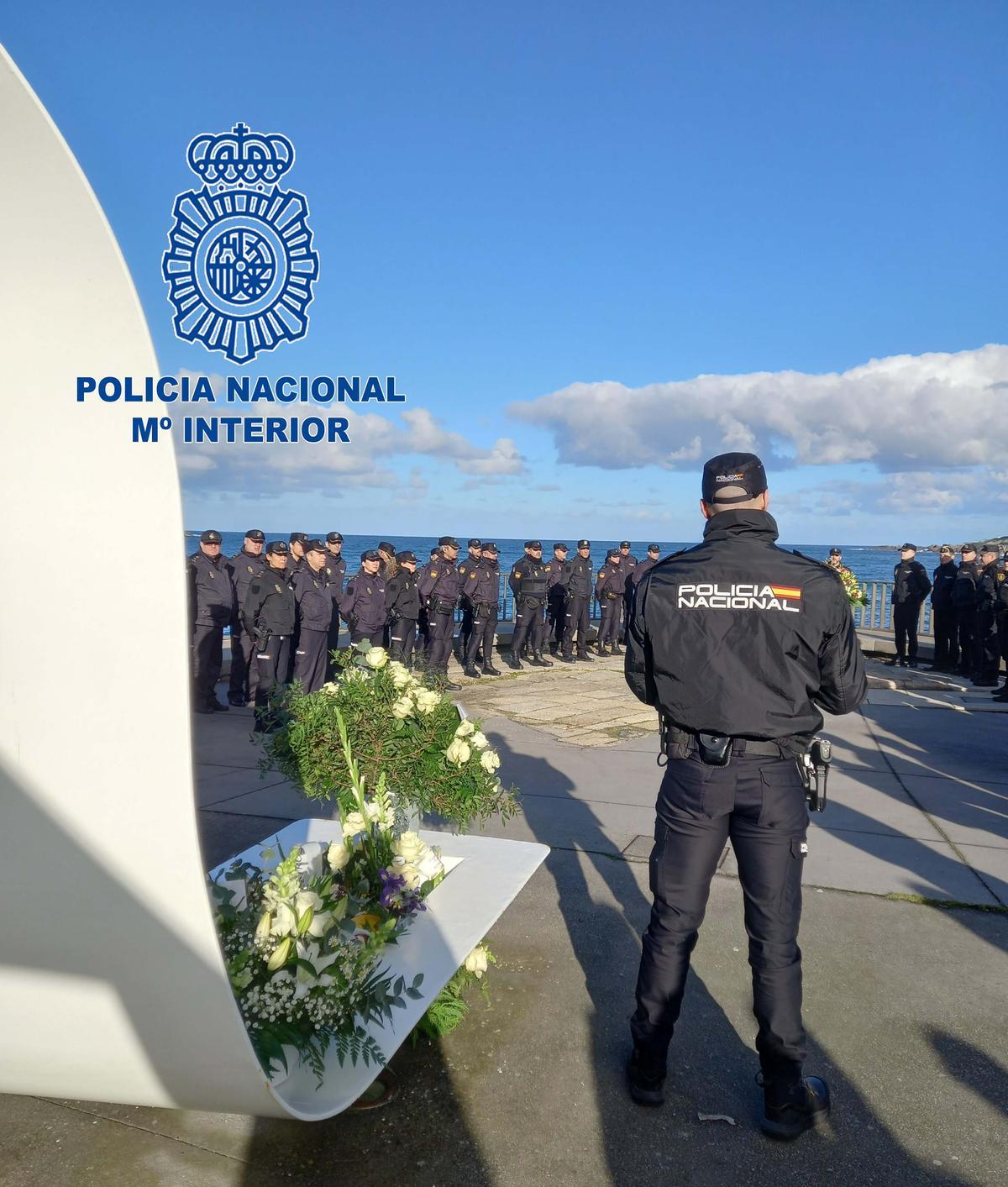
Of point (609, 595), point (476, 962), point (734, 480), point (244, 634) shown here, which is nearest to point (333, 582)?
point (244, 634)

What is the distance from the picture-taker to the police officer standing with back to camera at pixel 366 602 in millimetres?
11164

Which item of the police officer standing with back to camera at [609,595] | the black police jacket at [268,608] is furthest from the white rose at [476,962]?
the police officer standing with back to camera at [609,595]

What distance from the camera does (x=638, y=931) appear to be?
159 inches

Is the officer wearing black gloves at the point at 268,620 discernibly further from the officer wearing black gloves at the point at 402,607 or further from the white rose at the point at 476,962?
the white rose at the point at 476,962

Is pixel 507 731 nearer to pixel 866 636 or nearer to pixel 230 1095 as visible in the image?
pixel 230 1095

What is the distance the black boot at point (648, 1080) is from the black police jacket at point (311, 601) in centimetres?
793

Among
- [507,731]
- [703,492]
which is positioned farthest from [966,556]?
[703,492]

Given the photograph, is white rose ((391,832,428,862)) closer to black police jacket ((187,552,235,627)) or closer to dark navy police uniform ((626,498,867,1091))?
dark navy police uniform ((626,498,867,1091))

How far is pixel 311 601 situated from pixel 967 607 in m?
10.2

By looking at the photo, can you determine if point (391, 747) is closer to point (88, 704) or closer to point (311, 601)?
point (88, 704)

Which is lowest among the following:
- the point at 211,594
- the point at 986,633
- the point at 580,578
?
the point at 986,633

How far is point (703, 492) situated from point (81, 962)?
2208mm

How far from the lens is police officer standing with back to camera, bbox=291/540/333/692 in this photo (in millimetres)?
10133

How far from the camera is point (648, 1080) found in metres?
2.75
